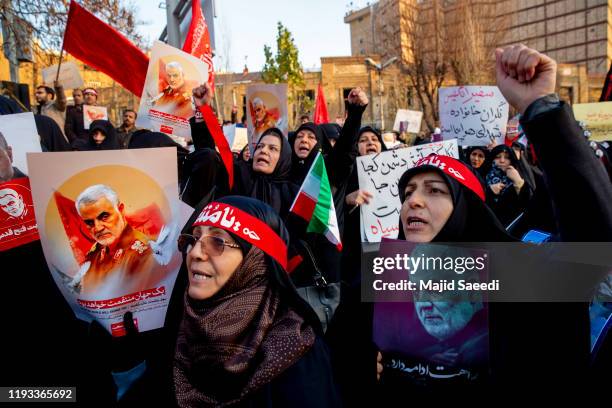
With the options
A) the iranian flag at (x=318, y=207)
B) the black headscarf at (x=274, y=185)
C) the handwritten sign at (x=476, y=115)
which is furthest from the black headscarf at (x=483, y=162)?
the iranian flag at (x=318, y=207)

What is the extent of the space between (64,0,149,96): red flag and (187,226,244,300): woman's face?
78.4 inches

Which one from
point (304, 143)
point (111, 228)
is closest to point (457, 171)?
point (111, 228)

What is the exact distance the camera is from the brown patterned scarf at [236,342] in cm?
166

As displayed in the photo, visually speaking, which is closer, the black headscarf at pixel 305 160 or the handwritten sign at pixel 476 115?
the black headscarf at pixel 305 160

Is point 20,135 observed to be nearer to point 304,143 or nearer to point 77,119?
point 304,143

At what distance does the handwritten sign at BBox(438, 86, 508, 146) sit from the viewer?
5.85 m

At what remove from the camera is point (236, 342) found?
1710mm

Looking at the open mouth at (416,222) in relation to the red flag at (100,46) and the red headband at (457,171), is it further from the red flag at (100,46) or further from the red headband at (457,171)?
the red flag at (100,46)

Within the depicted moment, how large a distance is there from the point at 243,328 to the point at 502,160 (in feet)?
14.9

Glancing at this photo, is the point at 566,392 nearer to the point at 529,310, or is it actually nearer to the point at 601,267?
the point at 529,310

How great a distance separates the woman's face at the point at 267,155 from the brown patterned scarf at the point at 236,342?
167cm

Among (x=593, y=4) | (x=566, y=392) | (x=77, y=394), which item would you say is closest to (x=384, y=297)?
(x=566, y=392)

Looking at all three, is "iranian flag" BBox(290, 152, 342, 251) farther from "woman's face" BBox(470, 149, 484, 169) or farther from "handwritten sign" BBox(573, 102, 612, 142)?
"woman's face" BBox(470, 149, 484, 169)

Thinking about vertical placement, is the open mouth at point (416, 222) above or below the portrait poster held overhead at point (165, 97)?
below
